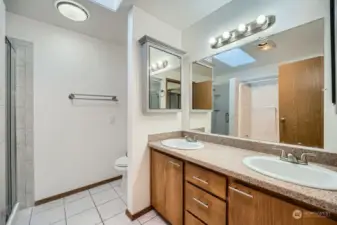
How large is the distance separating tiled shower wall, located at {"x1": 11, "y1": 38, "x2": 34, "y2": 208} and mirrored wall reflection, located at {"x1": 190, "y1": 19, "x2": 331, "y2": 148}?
2.14 meters

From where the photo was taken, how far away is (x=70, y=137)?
212 centimetres

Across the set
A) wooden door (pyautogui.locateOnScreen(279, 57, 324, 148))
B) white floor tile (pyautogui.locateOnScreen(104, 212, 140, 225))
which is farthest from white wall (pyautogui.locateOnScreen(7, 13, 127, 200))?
wooden door (pyautogui.locateOnScreen(279, 57, 324, 148))

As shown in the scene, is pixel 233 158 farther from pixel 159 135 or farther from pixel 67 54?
pixel 67 54

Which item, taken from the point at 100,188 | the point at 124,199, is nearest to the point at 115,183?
the point at 100,188

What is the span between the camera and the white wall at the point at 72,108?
1.89m

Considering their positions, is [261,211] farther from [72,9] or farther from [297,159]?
[72,9]

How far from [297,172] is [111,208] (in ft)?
6.10

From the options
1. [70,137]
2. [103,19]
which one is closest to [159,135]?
[70,137]

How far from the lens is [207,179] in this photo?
1133mm

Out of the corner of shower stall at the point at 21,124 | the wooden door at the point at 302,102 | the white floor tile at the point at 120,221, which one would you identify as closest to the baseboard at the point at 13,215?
the corner of shower stall at the point at 21,124

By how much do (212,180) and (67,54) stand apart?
230cm

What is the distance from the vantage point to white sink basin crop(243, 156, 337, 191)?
0.81 meters

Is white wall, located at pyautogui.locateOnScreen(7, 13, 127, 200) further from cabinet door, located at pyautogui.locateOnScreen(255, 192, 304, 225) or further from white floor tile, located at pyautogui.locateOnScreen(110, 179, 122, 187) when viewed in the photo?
cabinet door, located at pyautogui.locateOnScreen(255, 192, 304, 225)

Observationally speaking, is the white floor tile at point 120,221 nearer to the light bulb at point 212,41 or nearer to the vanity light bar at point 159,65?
the vanity light bar at point 159,65
